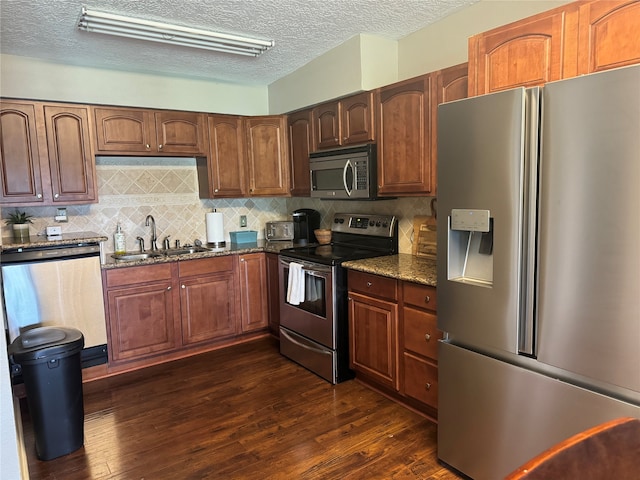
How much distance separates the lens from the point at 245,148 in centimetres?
416

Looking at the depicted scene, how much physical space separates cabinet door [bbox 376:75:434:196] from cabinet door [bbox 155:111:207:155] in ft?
5.85

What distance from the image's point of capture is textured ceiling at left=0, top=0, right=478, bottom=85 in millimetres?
2520

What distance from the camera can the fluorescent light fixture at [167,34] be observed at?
8.45 ft

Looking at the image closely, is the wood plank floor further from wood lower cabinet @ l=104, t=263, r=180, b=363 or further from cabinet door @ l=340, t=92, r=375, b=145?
cabinet door @ l=340, t=92, r=375, b=145

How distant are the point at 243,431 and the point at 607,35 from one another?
2717 mm

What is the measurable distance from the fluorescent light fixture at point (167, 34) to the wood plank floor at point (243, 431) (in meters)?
2.55

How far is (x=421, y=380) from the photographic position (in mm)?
A: 2545

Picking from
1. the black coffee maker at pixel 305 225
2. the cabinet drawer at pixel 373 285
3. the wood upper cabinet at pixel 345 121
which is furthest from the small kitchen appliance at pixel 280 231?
the cabinet drawer at pixel 373 285

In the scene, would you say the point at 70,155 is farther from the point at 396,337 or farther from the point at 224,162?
the point at 396,337

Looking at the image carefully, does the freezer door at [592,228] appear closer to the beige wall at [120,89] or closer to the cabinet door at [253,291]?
the cabinet door at [253,291]

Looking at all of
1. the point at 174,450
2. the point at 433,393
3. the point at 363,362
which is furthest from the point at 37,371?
the point at 433,393

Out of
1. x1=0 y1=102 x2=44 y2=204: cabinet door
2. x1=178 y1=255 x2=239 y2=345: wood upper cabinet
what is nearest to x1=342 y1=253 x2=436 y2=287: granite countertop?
x1=178 y1=255 x2=239 y2=345: wood upper cabinet

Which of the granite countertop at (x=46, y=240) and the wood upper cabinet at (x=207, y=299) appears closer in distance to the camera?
the granite countertop at (x=46, y=240)

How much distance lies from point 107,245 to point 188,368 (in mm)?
1396
